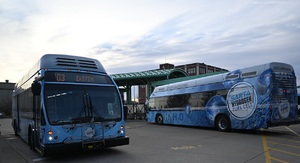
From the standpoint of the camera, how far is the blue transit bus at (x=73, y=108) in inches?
302

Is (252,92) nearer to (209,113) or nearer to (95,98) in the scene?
(209,113)

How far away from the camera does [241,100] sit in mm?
14664

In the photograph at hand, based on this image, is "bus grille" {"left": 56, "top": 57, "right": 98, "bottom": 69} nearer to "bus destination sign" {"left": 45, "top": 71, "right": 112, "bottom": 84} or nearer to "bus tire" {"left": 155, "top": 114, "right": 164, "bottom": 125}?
Answer: "bus destination sign" {"left": 45, "top": 71, "right": 112, "bottom": 84}

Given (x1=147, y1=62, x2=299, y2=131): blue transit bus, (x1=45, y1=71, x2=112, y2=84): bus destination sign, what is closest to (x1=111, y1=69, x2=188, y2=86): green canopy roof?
(x1=147, y1=62, x2=299, y2=131): blue transit bus

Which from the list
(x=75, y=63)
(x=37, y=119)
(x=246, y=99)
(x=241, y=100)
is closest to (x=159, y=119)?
(x=241, y=100)

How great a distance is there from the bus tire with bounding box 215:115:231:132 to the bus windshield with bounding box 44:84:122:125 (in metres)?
8.61

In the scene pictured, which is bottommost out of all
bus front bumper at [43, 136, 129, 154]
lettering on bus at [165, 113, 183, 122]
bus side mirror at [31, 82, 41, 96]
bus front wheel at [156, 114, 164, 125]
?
bus front wheel at [156, 114, 164, 125]

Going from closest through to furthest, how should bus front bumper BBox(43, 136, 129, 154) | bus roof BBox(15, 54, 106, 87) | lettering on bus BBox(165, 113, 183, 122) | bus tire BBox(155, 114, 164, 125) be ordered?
bus front bumper BBox(43, 136, 129, 154), bus roof BBox(15, 54, 106, 87), lettering on bus BBox(165, 113, 183, 122), bus tire BBox(155, 114, 164, 125)

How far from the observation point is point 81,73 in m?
8.74

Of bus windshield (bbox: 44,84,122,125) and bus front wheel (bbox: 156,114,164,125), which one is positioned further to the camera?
bus front wheel (bbox: 156,114,164,125)

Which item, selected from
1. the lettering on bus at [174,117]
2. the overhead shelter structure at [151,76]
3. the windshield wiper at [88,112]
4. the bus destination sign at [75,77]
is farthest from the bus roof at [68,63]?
the overhead shelter structure at [151,76]

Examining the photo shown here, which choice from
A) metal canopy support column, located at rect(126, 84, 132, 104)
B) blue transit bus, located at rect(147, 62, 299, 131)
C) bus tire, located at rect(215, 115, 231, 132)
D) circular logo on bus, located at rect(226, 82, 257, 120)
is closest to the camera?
blue transit bus, located at rect(147, 62, 299, 131)

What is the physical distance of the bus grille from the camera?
8.98m

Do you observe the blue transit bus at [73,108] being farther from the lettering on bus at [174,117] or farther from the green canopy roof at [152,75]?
the green canopy roof at [152,75]
